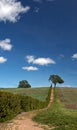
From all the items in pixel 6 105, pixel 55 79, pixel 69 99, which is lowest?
pixel 6 105

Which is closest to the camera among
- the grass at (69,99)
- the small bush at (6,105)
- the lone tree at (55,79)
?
the small bush at (6,105)

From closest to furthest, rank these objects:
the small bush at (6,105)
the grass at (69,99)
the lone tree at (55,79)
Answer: the small bush at (6,105)
the grass at (69,99)
the lone tree at (55,79)

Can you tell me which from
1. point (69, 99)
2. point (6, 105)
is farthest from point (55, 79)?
point (6, 105)

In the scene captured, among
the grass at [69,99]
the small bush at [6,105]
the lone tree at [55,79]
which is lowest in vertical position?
the small bush at [6,105]

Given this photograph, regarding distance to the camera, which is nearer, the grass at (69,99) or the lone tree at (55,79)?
the grass at (69,99)

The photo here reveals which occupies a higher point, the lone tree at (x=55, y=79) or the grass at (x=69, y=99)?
the lone tree at (x=55, y=79)

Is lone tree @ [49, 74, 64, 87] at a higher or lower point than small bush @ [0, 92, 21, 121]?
higher

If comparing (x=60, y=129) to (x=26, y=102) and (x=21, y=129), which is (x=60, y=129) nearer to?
(x=21, y=129)

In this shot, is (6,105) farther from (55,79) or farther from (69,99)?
(55,79)

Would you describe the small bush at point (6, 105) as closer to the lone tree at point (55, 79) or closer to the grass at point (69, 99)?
the grass at point (69, 99)

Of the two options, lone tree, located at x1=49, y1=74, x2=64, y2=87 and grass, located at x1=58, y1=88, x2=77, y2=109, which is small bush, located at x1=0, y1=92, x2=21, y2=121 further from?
lone tree, located at x1=49, y1=74, x2=64, y2=87

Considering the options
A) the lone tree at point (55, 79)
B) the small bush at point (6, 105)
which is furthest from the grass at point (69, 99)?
the lone tree at point (55, 79)

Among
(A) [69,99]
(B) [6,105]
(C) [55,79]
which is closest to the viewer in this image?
(B) [6,105]

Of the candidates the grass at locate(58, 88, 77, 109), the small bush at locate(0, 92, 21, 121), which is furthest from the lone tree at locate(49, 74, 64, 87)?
the small bush at locate(0, 92, 21, 121)
